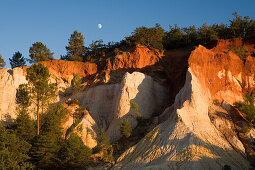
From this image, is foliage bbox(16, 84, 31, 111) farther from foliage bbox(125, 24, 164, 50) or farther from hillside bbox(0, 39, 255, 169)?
foliage bbox(125, 24, 164, 50)

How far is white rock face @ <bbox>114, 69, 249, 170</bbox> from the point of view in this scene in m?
24.8

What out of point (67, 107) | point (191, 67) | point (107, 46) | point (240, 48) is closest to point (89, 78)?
point (67, 107)

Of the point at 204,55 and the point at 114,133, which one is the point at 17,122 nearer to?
the point at 114,133

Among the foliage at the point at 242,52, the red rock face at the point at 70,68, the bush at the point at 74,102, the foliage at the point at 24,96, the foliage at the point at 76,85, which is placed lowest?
the bush at the point at 74,102

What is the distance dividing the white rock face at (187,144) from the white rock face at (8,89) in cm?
1506

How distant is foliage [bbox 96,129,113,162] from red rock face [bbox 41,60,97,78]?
13.6 metres

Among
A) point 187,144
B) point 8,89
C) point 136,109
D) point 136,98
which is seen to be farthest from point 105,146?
point 8,89

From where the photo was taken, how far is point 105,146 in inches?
Answer: 1211

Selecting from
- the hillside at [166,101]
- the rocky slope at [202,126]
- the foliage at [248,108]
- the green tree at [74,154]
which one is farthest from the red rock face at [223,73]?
the green tree at [74,154]

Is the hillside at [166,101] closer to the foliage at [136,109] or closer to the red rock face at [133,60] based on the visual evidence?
the red rock face at [133,60]

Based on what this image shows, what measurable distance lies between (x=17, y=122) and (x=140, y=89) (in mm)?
13571

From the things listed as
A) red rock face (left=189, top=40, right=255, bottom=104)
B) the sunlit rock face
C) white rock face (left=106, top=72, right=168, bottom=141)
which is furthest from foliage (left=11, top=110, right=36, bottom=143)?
red rock face (left=189, top=40, right=255, bottom=104)

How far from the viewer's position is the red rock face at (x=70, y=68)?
143ft

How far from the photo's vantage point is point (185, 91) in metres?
31.8
